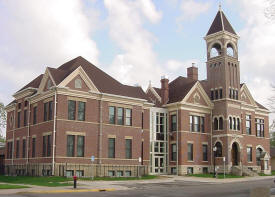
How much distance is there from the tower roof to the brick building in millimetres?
187

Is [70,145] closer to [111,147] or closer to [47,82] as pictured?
[111,147]

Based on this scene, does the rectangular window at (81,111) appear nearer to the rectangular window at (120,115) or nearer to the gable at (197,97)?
the rectangular window at (120,115)

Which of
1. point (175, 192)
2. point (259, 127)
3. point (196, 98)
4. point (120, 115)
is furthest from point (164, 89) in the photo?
point (175, 192)

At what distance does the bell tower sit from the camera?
2082 inches

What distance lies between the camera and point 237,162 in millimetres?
53062

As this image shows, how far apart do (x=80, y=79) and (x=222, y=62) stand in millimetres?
21691

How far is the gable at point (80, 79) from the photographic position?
39.5 metres

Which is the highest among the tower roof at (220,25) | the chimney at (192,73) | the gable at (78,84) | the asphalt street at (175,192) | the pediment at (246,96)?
the tower roof at (220,25)

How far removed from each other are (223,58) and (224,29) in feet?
14.2

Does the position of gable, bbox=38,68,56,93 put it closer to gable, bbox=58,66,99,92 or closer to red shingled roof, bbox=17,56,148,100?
gable, bbox=58,66,99,92

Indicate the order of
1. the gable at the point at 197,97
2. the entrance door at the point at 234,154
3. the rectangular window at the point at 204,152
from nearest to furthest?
1. the gable at the point at 197,97
2. the rectangular window at the point at 204,152
3. the entrance door at the point at 234,154

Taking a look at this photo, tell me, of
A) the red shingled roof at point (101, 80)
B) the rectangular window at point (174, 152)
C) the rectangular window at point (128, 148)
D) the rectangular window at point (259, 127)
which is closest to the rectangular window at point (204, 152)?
the rectangular window at point (174, 152)

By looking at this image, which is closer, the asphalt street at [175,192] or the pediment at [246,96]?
the asphalt street at [175,192]

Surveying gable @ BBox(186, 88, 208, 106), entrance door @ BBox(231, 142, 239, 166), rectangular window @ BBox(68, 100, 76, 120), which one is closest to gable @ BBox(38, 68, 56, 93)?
rectangular window @ BBox(68, 100, 76, 120)
